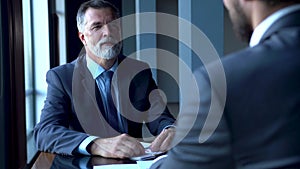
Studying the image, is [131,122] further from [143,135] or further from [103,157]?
[103,157]

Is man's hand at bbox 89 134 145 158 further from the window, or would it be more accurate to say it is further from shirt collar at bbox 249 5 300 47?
the window

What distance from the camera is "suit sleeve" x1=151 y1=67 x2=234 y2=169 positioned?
60 centimetres

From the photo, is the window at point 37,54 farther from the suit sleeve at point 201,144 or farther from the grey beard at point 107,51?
the suit sleeve at point 201,144

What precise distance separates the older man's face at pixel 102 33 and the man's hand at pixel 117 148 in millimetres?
461

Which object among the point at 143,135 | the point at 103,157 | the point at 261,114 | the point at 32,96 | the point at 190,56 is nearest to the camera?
the point at 261,114

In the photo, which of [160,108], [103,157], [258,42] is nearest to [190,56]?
[160,108]

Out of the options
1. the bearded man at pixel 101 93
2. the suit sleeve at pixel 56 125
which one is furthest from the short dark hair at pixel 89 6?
the suit sleeve at pixel 56 125

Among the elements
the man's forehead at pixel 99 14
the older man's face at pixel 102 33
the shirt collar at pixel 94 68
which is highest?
the man's forehead at pixel 99 14

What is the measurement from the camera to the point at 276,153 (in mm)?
611

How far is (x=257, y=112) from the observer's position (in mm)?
603

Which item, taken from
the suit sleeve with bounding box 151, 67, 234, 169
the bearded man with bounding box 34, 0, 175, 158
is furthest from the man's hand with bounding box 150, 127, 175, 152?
the suit sleeve with bounding box 151, 67, 234, 169

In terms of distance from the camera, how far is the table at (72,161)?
3.90 ft

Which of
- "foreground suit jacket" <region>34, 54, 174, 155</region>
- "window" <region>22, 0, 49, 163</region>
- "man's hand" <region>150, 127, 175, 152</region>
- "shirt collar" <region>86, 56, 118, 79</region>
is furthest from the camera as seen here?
"window" <region>22, 0, 49, 163</region>

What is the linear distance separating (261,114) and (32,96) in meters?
3.43
